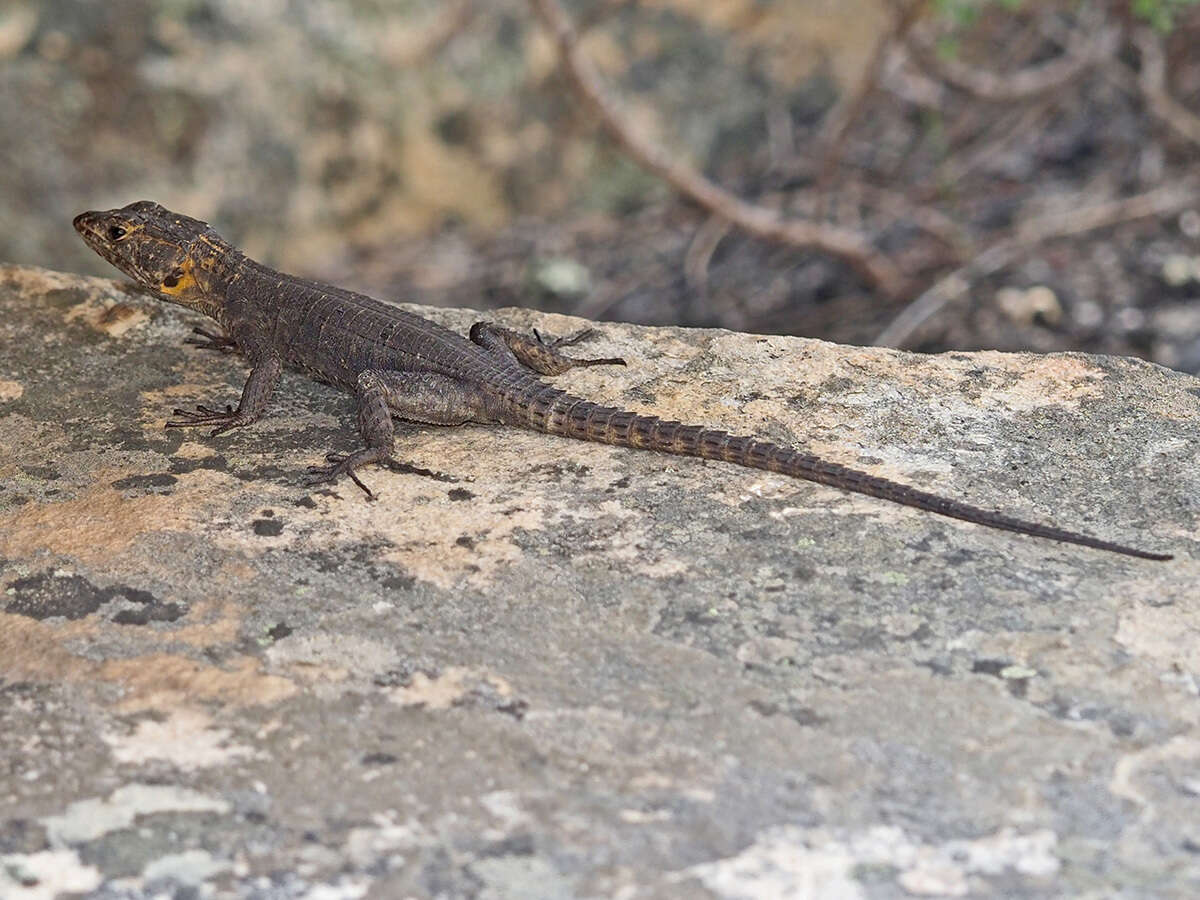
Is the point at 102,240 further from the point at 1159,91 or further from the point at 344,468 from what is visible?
the point at 1159,91

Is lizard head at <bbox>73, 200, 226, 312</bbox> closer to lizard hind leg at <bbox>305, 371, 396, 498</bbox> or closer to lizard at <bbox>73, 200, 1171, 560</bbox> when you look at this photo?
lizard at <bbox>73, 200, 1171, 560</bbox>

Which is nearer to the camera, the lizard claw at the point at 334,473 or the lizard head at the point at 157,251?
the lizard claw at the point at 334,473

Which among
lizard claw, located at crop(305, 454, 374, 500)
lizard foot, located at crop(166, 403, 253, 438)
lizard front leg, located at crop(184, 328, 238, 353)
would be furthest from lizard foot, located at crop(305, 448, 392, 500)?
lizard front leg, located at crop(184, 328, 238, 353)

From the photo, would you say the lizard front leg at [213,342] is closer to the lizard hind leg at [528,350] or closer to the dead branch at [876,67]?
the lizard hind leg at [528,350]

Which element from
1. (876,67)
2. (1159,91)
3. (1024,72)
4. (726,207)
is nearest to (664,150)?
(726,207)

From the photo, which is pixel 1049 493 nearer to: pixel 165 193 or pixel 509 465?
pixel 509 465

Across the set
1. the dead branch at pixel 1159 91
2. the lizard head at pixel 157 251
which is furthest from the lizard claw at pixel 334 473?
the dead branch at pixel 1159 91
